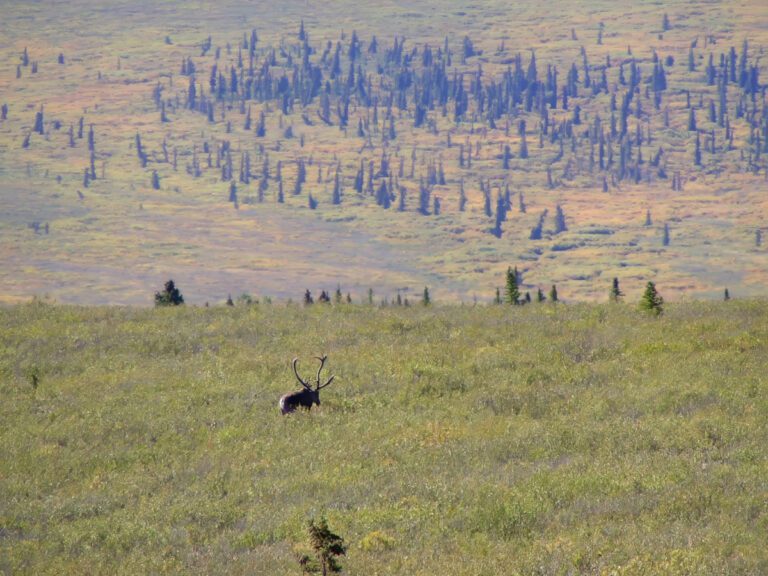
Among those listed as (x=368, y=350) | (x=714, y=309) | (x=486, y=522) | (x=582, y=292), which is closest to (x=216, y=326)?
(x=368, y=350)

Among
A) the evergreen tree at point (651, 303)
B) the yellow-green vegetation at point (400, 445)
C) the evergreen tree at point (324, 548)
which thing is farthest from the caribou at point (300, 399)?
the evergreen tree at point (651, 303)

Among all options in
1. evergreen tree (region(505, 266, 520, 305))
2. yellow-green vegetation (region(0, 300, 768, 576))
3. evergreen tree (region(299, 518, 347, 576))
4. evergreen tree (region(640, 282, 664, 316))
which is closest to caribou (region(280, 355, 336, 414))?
yellow-green vegetation (region(0, 300, 768, 576))

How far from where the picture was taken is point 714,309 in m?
35.5

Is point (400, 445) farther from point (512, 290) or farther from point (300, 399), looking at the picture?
point (512, 290)

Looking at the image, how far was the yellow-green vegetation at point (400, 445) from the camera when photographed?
17047mm

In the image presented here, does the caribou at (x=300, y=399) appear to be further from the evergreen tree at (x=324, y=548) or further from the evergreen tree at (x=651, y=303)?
the evergreen tree at (x=651, y=303)

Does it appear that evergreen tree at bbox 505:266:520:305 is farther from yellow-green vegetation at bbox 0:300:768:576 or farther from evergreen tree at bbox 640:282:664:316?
yellow-green vegetation at bbox 0:300:768:576

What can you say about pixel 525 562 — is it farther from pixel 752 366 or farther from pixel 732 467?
pixel 752 366

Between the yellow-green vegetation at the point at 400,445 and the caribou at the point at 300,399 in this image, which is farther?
the caribou at the point at 300,399

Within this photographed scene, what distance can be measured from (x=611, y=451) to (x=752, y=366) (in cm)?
692

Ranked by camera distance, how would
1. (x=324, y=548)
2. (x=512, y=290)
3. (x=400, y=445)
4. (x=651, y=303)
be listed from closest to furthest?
1. (x=324, y=548)
2. (x=400, y=445)
3. (x=651, y=303)
4. (x=512, y=290)

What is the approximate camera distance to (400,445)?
22.5 metres

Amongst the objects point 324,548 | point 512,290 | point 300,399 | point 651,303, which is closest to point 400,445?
point 300,399

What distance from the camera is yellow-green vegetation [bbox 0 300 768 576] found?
17.0 m
